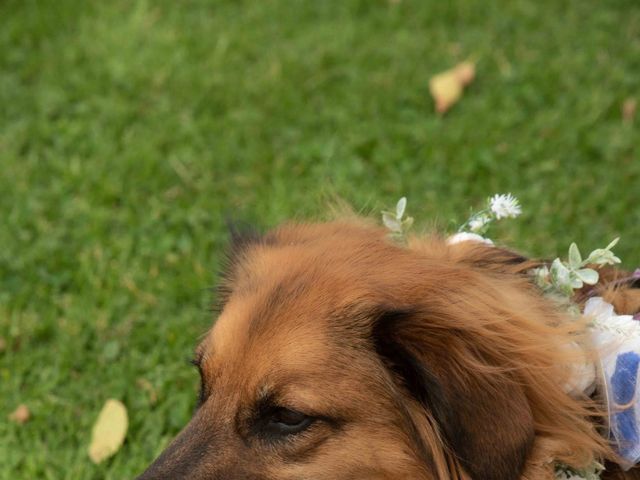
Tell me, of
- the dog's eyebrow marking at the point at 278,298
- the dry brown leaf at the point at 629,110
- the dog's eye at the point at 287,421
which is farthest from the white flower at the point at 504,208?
the dry brown leaf at the point at 629,110

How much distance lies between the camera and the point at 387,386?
2.70 metres


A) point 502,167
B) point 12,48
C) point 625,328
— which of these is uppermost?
point 625,328

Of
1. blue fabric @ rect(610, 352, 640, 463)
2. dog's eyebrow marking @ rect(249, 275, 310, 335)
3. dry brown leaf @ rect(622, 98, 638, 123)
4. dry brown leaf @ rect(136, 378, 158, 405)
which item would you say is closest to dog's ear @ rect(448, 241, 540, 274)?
blue fabric @ rect(610, 352, 640, 463)

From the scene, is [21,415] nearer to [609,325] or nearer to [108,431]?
[108,431]

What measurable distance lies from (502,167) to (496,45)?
4.54 ft

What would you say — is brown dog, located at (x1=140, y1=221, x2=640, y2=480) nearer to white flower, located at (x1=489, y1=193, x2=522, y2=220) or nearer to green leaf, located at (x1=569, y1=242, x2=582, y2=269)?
green leaf, located at (x1=569, y1=242, x2=582, y2=269)

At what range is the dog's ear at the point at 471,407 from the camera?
2.51 meters

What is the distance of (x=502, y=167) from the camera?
18.4 feet

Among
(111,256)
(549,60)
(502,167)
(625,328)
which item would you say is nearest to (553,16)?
(549,60)

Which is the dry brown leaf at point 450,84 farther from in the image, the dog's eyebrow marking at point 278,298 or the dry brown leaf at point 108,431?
the dog's eyebrow marking at point 278,298

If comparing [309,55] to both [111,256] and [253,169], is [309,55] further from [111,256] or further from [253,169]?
[111,256]

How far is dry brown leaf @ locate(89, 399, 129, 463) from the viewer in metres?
4.14

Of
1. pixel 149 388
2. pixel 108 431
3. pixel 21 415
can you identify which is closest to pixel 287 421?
pixel 108 431

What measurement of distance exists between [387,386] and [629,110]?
4031 mm
